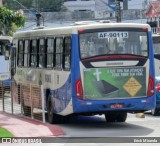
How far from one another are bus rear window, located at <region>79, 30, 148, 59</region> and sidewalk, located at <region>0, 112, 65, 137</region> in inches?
93.0

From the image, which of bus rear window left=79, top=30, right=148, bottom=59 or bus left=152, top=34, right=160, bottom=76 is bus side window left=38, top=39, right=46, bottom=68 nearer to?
bus rear window left=79, top=30, right=148, bottom=59

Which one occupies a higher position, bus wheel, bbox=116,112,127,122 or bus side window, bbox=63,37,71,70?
bus side window, bbox=63,37,71,70

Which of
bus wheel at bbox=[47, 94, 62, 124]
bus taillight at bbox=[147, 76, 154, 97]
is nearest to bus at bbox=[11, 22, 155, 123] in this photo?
bus taillight at bbox=[147, 76, 154, 97]

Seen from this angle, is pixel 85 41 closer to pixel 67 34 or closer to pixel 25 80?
pixel 67 34

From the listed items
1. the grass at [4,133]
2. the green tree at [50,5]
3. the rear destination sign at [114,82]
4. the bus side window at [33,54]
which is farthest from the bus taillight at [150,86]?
the green tree at [50,5]

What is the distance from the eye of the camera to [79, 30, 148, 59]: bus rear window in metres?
18.5

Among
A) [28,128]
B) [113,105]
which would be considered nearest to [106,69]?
[113,105]

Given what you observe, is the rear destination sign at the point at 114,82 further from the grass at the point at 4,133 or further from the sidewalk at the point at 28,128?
the grass at the point at 4,133

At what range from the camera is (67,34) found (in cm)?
Answer: 1908

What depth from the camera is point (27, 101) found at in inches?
900

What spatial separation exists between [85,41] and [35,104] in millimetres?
4204

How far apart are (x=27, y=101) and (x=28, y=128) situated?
462 cm

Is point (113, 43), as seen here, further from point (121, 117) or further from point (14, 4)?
point (14, 4)

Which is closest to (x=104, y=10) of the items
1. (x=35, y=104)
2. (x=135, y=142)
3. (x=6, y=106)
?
(x=6, y=106)
